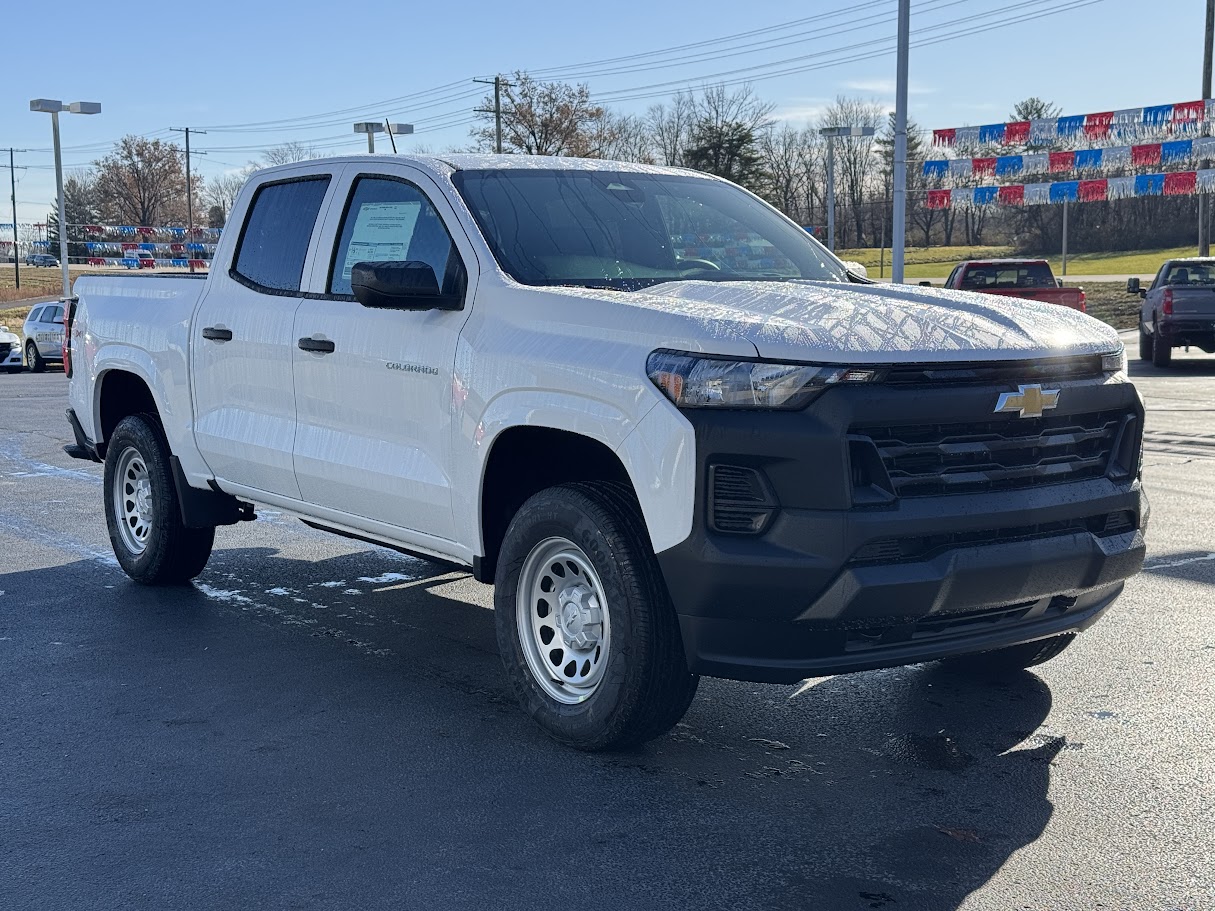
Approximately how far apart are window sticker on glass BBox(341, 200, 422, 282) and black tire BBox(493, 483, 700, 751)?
1.44 metres

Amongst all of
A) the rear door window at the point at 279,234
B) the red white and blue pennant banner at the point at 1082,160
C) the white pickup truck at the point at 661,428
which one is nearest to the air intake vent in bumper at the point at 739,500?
the white pickup truck at the point at 661,428

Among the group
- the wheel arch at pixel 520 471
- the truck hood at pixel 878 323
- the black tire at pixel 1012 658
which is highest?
the truck hood at pixel 878 323

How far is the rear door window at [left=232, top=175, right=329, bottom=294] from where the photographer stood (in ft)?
20.0

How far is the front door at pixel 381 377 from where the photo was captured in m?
5.09

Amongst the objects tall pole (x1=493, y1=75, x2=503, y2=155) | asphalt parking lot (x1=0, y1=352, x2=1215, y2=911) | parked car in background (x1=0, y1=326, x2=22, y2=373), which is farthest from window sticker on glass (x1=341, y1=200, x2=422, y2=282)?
tall pole (x1=493, y1=75, x2=503, y2=155)

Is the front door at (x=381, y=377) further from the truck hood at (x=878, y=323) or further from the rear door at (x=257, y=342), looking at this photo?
the truck hood at (x=878, y=323)

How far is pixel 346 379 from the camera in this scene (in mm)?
5535

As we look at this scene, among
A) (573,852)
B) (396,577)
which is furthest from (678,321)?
(396,577)

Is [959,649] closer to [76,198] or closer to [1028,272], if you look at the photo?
[1028,272]

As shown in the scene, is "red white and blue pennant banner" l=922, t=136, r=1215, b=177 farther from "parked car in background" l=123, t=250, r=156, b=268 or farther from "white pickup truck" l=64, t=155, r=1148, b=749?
"parked car in background" l=123, t=250, r=156, b=268

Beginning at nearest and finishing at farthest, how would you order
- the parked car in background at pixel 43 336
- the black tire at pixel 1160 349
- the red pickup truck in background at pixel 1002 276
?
the black tire at pixel 1160 349
the red pickup truck in background at pixel 1002 276
the parked car in background at pixel 43 336

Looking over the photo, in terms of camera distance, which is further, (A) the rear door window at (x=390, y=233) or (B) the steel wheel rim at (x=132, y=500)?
(B) the steel wheel rim at (x=132, y=500)

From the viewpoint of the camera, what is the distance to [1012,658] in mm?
5352

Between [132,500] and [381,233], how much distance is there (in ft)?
8.72
